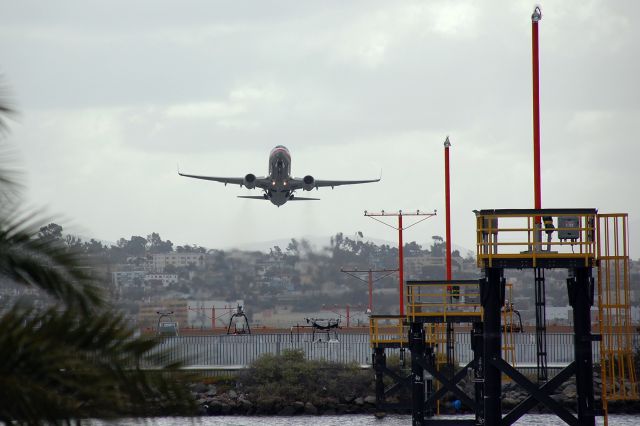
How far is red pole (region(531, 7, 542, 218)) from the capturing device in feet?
86.0

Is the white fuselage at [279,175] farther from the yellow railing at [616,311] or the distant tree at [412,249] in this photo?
the distant tree at [412,249]

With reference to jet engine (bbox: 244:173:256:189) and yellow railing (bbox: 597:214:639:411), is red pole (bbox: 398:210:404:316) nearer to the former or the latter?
jet engine (bbox: 244:173:256:189)

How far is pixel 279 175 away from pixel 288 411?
1949cm

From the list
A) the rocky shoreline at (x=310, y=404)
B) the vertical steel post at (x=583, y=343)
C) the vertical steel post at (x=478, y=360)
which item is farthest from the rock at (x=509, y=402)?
the vertical steel post at (x=583, y=343)

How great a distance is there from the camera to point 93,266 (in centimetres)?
1095

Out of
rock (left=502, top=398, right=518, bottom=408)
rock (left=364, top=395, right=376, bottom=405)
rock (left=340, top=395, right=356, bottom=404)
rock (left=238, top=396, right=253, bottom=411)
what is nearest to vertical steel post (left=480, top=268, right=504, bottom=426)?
rock (left=502, top=398, right=518, bottom=408)

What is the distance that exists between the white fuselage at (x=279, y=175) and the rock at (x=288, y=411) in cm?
1888

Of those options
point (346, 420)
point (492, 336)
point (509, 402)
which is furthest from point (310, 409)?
point (492, 336)

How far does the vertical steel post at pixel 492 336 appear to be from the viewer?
26.0m

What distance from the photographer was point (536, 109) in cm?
2698

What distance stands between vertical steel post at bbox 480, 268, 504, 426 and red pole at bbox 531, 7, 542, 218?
6.02ft

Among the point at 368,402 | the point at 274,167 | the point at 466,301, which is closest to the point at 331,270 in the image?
the point at 274,167

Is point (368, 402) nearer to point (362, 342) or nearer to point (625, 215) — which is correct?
point (362, 342)

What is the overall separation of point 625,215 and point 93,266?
1787cm
